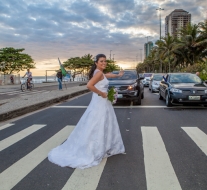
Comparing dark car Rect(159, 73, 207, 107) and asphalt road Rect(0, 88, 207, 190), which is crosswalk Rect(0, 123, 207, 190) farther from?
dark car Rect(159, 73, 207, 107)

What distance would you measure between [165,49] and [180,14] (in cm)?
5598

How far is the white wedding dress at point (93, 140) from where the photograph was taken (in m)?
3.96

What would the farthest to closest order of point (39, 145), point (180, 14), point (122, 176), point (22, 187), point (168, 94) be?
1. point (180, 14)
2. point (168, 94)
3. point (39, 145)
4. point (122, 176)
5. point (22, 187)

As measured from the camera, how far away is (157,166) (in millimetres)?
3820

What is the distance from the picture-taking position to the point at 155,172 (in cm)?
358

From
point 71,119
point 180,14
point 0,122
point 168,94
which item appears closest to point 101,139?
point 71,119

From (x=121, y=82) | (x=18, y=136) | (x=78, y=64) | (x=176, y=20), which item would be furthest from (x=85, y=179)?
(x=176, y=20)

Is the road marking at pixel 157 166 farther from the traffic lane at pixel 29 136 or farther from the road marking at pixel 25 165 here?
the traffic lane at pixel 29 136

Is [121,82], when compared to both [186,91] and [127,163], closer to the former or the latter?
[186,91]

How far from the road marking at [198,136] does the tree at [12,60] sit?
40.1 metres

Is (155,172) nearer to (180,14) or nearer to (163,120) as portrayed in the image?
(163,120)

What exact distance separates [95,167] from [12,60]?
42.1 m

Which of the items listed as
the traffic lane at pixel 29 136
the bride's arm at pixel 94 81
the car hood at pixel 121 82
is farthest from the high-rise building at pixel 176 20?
the bride's arm at pixel 94 81

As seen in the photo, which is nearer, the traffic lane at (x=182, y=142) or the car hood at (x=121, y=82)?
the traffic lane at (x=182, y=142)
